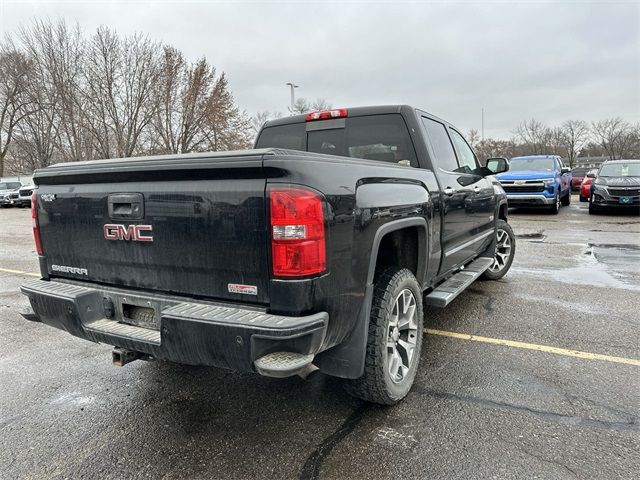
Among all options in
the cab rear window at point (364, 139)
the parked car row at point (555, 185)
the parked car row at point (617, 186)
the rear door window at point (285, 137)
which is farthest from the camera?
the parked car row at point (555, 185)

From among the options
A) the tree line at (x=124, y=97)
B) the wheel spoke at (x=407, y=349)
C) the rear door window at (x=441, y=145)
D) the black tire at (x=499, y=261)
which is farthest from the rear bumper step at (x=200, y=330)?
the tree line at (x=124, y=97)

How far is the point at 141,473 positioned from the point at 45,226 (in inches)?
69.6

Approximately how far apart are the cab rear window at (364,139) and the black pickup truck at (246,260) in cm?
55

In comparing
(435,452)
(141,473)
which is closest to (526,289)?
(435,452)

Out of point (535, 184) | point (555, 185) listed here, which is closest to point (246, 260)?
point (535, 184)

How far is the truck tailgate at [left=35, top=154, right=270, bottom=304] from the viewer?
2229mm

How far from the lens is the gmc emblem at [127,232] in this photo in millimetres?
2529

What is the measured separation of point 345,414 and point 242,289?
1167 millimetres

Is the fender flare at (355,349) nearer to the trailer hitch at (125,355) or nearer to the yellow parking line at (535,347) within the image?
the trailer hitch at (125,355)

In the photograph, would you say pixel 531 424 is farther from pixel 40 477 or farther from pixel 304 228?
pixel 40 477

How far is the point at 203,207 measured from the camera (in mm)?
2328

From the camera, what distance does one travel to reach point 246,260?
225 centimetres

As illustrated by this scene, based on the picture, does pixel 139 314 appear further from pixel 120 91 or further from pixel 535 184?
pixel 120 91

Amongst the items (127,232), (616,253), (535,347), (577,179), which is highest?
(127,232)
